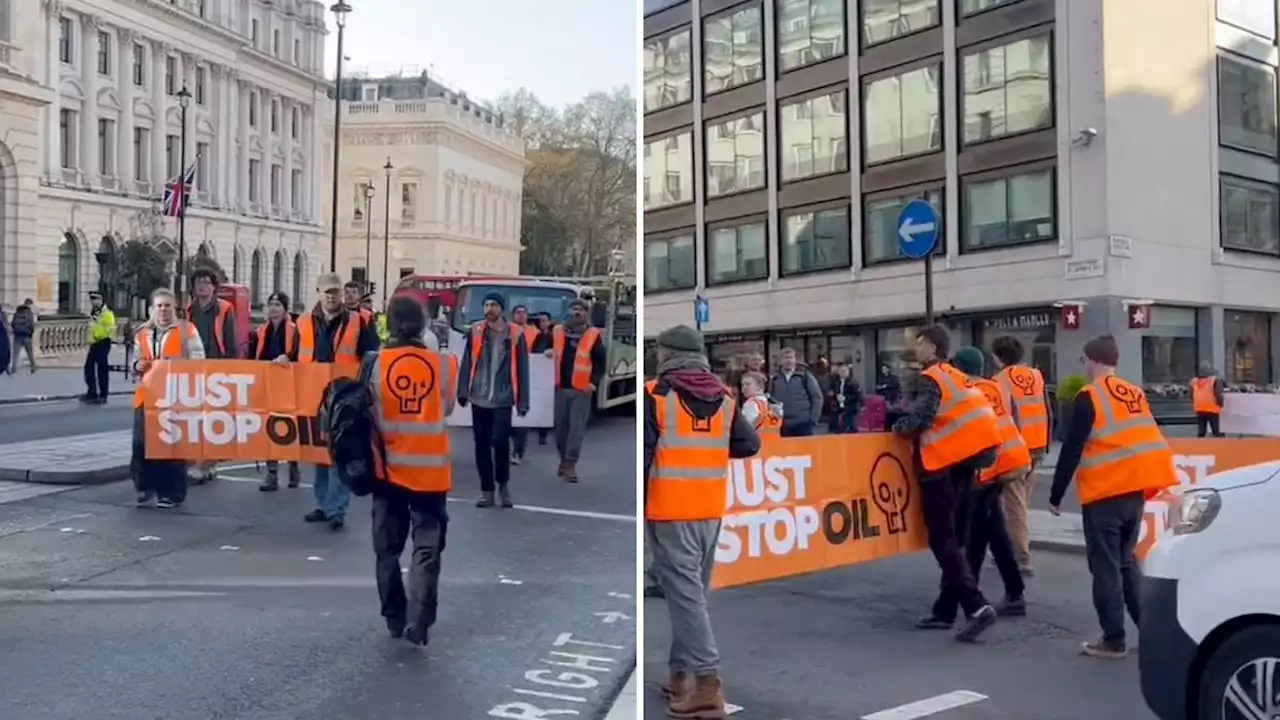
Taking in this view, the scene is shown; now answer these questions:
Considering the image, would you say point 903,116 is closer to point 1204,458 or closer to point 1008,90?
point 1008,90

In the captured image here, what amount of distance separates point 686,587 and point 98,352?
100 centimetres

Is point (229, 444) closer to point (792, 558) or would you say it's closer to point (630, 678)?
point (630, 678)

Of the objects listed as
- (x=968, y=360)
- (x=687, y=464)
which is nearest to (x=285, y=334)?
(x=687, y=464)

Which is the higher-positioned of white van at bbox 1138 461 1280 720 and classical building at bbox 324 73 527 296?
classical building at bbox 324 73 527 296

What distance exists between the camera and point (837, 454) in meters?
2.70

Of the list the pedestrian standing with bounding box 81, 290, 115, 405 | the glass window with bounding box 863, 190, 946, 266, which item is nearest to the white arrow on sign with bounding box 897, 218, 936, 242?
the glass window with bounding box 863, 190, 946, 266

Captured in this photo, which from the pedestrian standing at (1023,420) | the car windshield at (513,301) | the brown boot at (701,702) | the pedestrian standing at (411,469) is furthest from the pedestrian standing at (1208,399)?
the pedestrian standing at (411,469)

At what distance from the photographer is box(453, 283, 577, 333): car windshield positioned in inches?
72.5

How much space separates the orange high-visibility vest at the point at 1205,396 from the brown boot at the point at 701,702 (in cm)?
90

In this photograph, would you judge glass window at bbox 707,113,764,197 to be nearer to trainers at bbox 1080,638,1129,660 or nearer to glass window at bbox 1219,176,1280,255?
glass window at bbox 1219,176,1280,255

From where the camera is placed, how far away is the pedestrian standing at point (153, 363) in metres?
1.64

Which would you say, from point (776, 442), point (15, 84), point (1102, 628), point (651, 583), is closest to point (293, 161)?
point (15, 84)

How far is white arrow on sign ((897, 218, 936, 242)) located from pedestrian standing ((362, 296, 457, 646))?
0.73m

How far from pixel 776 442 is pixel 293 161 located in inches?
48.2
